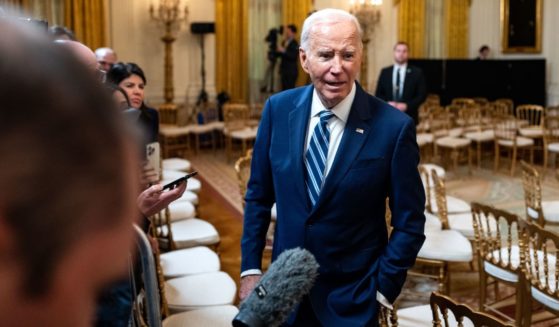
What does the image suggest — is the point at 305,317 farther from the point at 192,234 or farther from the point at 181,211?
the point at 181,211

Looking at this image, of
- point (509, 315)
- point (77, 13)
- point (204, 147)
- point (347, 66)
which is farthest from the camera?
point (204, 147)

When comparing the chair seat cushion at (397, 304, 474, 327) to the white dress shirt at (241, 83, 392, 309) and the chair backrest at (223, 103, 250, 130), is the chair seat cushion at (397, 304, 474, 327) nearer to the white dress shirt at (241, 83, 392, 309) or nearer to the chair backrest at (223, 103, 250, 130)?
the white dress shirt at (241, 83, 392, 309)

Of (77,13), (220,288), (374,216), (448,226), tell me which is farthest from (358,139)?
(77,13)

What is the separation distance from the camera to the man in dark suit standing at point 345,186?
227cm

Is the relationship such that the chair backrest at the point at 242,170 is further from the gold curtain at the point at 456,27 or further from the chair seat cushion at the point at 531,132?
the gold curtain at the point at 456,27

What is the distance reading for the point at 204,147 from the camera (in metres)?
12.9

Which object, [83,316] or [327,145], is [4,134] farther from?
[327,145]

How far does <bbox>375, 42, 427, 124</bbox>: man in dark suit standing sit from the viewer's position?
8141mm

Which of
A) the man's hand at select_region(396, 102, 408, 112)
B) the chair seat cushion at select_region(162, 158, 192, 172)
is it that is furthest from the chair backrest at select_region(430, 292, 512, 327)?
the man's hand at select_region(396, 102, 408, 112)

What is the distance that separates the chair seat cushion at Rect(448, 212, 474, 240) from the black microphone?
409 centimetres

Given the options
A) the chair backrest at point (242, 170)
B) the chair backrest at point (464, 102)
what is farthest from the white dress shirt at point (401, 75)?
the chair backrest at point (464, 102)

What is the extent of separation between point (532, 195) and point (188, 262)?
9.89ft

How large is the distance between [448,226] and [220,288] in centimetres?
191

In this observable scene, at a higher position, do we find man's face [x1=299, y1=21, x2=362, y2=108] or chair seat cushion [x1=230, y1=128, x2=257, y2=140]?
man's face [x1=299, y1=21, x2=362, y2=108]
